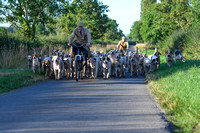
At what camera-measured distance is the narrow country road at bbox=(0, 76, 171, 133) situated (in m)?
5.71

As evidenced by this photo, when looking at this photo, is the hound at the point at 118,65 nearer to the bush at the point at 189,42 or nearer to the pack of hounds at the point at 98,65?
the pack of hounds at the point at 98,65

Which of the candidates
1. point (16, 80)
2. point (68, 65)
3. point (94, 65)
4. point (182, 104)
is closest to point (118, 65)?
point (94, 65)

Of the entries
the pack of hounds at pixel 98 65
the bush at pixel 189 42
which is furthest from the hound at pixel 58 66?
the bush at pixel 189 42

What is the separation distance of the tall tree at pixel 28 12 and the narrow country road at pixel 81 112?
50.7ft

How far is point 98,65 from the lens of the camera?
15.4 metres

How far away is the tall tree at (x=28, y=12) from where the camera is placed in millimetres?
24156

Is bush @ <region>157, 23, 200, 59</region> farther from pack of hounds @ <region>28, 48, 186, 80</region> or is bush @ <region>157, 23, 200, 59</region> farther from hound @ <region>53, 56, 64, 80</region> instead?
hound @ <region>53, 56, 64, 80</region>

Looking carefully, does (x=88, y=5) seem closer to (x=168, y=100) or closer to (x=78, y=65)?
(x=78, y=65)

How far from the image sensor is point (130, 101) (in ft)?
28.3

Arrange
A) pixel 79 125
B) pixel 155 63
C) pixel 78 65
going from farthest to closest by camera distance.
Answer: pixel 155 63 < pixel 78 65 < pixel 79 125

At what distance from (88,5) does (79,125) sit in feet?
142

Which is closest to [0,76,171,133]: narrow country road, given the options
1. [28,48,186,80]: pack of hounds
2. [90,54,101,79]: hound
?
[28,48,186,80]: pack of hounds

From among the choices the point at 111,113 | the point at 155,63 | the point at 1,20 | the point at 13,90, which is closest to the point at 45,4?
the point at 1,20

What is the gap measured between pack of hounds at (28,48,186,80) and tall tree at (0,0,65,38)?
29.7 feet
